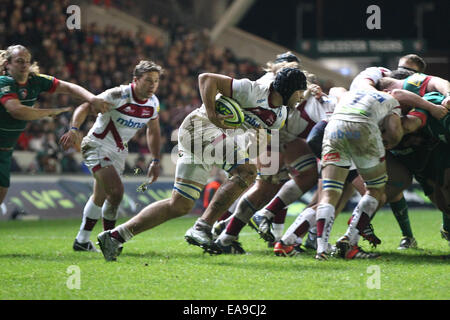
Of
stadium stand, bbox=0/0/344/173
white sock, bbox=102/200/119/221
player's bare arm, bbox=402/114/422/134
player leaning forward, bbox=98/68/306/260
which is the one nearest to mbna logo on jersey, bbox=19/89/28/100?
white sock, bbox=102/200/119/221

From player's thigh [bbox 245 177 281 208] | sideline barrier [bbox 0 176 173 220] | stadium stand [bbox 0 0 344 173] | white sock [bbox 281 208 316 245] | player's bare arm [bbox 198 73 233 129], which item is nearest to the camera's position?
player's bare arm [bbox 198 73 233 129]

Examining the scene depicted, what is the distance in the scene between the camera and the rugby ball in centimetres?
617

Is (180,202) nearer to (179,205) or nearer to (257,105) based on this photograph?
(179,205)

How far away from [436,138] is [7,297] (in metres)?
4.60

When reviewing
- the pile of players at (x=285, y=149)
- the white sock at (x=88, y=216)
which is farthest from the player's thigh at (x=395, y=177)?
the white sock at (x=88, y=216)

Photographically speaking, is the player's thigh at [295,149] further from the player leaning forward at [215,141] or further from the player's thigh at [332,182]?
the player's thigh at [332,182]

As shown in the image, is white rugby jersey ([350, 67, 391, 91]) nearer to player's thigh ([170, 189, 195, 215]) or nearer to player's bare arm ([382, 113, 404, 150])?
player's bare arm ([382, 113, 404, 150])

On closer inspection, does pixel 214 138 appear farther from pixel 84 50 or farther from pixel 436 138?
pixel 84 50

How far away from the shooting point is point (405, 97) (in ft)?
21.3

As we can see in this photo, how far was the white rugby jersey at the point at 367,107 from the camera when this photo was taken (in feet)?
20.8

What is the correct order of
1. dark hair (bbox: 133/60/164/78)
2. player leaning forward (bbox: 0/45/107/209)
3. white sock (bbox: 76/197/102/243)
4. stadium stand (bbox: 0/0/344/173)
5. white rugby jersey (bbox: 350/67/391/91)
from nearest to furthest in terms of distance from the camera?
player leaning forward (bbox: 0/45/107/209), white rugby jersey (bbox: 350/67/391/91), dark hair (bbox: 133/60/164/78), white sock (bbox: 76/197/102/243), stadium stand (bbox: 0/0/344/173)

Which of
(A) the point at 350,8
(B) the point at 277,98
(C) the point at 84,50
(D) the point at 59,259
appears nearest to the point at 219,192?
(B) the point at 277,98

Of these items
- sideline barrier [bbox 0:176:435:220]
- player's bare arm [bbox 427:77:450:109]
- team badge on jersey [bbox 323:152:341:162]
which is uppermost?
player's bare arm [bbox 427:77:450:109]

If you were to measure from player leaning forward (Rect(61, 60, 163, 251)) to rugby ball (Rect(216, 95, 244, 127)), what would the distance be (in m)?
1.39
